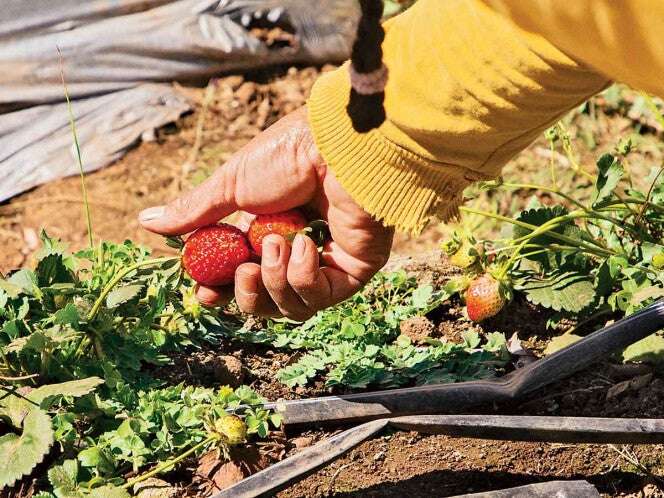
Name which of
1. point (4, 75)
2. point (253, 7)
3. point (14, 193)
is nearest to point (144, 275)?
point (14, 193)

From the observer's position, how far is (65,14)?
4.51 metres

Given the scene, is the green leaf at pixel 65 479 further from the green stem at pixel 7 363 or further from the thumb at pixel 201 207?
the thumb at pixel 201 207

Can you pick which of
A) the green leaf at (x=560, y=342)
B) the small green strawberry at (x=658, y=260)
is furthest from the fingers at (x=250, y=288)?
the small green strawberry at (x=658, y=260)

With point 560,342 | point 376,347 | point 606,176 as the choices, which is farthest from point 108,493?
point 606,176

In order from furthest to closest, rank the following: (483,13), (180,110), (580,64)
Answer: (180,110) < (483,13) < (580,64)

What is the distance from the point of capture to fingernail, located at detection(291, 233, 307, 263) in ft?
6.52

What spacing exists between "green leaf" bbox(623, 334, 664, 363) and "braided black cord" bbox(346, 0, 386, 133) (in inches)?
38.5

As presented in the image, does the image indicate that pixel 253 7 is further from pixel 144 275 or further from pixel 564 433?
pixel 564 433

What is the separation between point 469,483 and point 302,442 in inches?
14.0

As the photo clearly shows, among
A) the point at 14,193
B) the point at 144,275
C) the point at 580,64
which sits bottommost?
the point at 14,193

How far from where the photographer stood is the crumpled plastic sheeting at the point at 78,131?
14.3ft

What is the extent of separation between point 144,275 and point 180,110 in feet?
7.81

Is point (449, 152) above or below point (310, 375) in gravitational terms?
above

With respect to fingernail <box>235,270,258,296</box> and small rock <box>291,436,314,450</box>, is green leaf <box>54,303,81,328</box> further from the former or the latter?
small rock <box>291,436,314,450</box>
